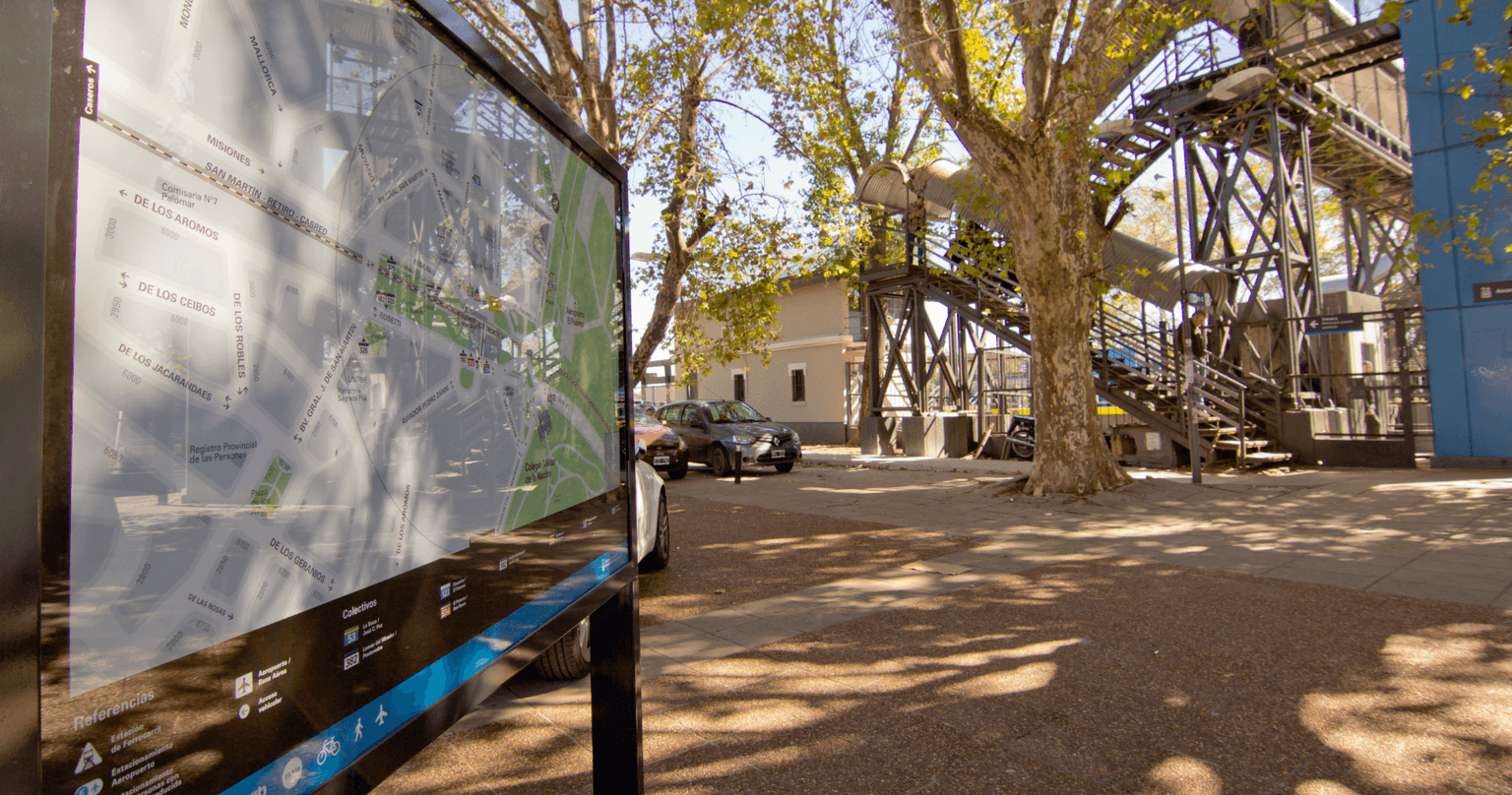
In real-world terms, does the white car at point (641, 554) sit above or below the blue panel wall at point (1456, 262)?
below

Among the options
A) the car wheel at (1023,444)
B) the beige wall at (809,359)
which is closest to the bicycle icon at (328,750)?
the car wheel at (1023,444)

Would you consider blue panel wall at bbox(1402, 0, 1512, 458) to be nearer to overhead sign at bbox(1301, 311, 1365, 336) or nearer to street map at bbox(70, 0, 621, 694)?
overhead sign at bbox(1301, 311, 1365, 336)

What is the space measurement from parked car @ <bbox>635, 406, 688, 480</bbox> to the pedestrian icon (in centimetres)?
1435

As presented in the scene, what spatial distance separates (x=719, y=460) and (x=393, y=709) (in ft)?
49.9

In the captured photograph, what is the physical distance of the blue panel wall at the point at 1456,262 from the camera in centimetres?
1159

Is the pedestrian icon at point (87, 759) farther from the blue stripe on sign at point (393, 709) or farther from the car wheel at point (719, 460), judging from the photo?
the car wheel at point (719, 460)

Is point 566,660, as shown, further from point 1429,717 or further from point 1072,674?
point 1429,717

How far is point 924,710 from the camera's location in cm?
363

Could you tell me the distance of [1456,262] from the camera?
1198 cm

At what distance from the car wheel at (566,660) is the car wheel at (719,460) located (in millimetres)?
12183

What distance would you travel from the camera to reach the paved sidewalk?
306 centimetres

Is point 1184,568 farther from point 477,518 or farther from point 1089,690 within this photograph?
point 477,518

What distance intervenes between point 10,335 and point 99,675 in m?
0.42

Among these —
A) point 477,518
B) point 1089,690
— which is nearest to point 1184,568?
point 1089,690
